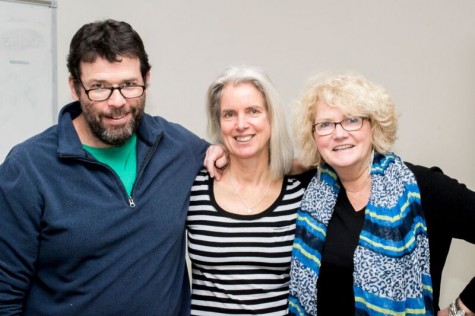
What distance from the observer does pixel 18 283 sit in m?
1.32

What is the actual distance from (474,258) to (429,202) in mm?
1465

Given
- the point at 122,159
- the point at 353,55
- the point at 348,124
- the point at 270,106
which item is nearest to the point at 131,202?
the point at 122,159

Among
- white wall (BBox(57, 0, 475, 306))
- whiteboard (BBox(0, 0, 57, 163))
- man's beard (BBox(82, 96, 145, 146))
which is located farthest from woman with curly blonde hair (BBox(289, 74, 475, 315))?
whiteboard (BBox(0, 0, 57, 163))

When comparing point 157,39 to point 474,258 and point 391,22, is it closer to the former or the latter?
point 391,22

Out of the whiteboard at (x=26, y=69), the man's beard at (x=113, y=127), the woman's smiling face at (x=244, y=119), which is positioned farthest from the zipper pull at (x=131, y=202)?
the whiteboard at (x=26, y=69)

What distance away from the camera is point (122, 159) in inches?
59.0

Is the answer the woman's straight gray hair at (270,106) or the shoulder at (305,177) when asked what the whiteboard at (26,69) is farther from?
the shoulder at (305,177)

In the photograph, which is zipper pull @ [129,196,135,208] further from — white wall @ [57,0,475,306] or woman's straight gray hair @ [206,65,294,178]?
white wall @ [57,0,475,306]

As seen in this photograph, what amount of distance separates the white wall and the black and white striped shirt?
0.90 metres

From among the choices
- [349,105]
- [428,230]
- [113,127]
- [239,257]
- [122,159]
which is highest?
[349,105]

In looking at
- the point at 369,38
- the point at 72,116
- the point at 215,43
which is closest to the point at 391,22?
the point at 369,38

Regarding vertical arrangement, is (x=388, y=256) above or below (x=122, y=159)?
below

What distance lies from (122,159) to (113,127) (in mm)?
128

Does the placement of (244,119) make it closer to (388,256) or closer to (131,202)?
(131,202)
